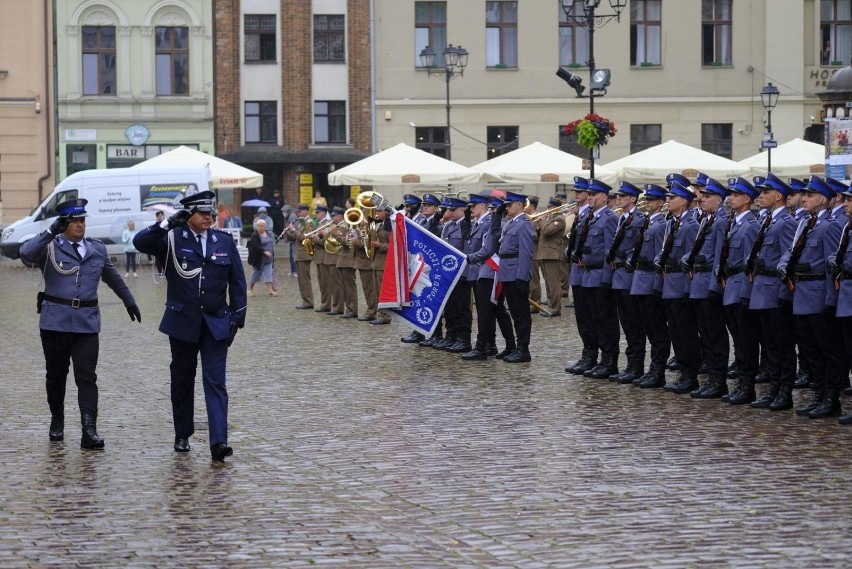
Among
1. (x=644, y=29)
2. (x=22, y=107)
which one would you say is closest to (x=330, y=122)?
(x=22, y=107)

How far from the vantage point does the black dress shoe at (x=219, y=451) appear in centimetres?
1095

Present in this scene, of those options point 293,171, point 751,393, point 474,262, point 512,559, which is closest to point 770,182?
point 751,393

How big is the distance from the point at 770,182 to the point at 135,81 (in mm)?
39931

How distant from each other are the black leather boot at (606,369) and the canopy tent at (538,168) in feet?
59.1

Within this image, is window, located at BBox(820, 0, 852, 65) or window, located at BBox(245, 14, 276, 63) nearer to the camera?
window, located at BBox(820, 0, 852, 65)

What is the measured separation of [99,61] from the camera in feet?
167

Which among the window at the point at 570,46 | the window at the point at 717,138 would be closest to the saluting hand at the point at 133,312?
the window at the point at 570,46

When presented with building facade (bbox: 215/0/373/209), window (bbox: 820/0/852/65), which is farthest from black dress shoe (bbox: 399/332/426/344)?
window (bbox: 820/0/852/65)

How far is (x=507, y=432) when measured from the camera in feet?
39.9

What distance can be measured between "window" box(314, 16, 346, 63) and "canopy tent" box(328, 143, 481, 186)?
16.4 metres

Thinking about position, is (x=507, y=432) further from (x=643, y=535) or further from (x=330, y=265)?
(x=330, y=265)

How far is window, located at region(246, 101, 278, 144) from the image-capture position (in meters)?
51.3

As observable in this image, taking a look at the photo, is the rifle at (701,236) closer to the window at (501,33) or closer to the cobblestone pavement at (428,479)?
the cobblestone pavement at (428,479)

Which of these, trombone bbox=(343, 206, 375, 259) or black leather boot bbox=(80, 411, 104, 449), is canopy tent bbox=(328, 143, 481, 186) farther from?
black leather boot bbox=(80, 411, 104, 449)
